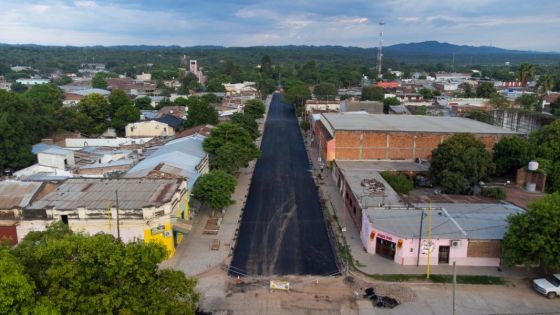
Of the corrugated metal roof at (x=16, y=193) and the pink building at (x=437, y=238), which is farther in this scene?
the corrugated metal roof at (x=16, y=193)

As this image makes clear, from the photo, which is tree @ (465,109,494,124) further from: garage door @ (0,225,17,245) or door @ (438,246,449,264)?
garage door @ (0,225,17,245)

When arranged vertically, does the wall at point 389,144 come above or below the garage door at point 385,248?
above

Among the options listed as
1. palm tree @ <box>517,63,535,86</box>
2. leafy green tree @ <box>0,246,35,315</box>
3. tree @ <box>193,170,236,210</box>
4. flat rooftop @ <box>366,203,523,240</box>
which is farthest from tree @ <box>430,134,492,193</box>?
palm tree @ <box>517,63,535,86</box>

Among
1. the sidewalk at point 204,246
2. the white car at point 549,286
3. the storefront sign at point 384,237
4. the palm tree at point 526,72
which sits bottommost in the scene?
the sidewalk at point 204,246

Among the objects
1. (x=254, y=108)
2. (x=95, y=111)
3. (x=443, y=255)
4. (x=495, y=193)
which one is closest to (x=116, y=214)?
(x=443, y=255)

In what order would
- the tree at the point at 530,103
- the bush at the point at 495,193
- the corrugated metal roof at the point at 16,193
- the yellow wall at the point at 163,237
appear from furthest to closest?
the tree at the point at 530,103
the bush at the point at 495,193
the corrugated metal roof at the point at 16,193
the yellow wall at the point at 163,237

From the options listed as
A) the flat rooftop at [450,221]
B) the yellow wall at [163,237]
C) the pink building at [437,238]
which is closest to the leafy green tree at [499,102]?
the flat rooftop at [450,221]

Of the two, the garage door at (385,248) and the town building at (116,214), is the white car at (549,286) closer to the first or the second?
the garage door at (385,248)

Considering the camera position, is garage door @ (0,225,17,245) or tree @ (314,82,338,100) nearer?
garage door @ (0,225,17,245)
